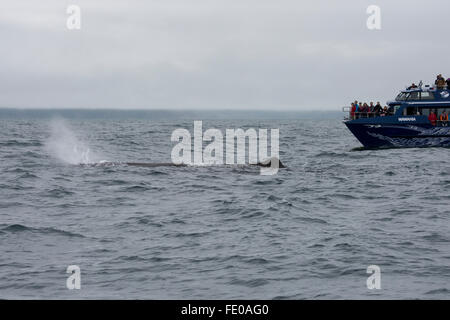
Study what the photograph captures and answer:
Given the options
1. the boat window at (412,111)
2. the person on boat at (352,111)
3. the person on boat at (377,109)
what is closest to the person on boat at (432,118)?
the boat window at (412,111)

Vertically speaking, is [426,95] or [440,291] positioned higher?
[426,95]

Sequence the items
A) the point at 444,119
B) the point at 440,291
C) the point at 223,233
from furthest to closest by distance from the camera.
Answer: the point at 444,119 → the point at 223,233 → the point at 440,291

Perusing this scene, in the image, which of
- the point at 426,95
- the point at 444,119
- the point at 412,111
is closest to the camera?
the point at 444,119

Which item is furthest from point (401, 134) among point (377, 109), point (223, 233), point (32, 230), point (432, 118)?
point (32, 230)

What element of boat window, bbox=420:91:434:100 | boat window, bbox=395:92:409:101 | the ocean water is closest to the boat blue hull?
boat window, bbox=420:91:434:100

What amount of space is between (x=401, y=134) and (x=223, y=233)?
101ft

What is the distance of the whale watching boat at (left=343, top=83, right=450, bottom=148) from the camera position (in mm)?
44156

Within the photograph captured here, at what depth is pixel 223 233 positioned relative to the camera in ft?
54.2

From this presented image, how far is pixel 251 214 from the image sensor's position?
19250 millimetres

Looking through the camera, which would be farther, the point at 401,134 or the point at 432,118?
the point at 401,134

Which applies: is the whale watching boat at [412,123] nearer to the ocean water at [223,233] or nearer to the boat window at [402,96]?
the boat window at [402,96]

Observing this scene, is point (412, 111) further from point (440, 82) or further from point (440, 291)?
point (440, 291)
